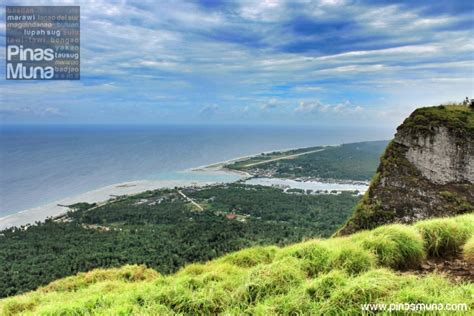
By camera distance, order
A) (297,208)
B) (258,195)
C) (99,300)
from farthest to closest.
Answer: (258,195), (297,208), (99,300)

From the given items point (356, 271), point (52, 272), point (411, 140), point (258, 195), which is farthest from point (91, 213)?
point (356, 271)

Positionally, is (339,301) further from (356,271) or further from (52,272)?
(52,272)

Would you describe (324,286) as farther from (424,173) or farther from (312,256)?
(424,173)

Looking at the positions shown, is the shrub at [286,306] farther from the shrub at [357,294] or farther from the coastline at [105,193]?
the coastline at [105,193]

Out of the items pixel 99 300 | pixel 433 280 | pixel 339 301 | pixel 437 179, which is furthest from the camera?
pixel 437 179

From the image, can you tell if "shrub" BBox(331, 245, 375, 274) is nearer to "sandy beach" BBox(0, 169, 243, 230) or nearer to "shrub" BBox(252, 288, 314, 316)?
"shrub" BBox(252, 288, 314, 316)

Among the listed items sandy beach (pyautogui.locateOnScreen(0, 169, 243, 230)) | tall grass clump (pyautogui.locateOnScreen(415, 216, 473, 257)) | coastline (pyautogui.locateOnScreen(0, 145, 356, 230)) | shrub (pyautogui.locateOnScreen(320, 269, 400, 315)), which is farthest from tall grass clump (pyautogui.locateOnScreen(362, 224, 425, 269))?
sandy beach (pyautogui.locateOnScreen(0, 169, 243, 230))

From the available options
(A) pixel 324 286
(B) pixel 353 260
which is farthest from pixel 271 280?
(B) pixel 353 260
